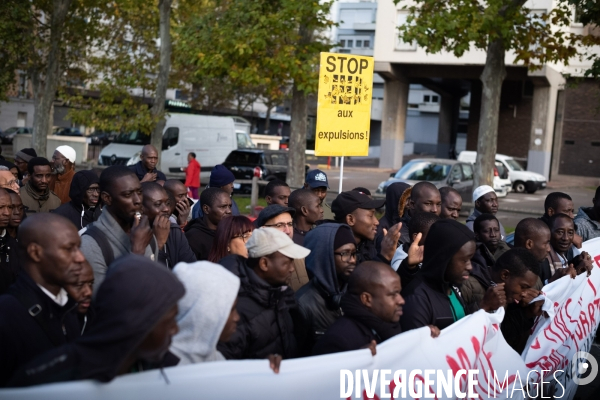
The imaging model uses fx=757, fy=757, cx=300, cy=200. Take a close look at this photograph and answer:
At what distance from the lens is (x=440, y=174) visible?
21.0 m

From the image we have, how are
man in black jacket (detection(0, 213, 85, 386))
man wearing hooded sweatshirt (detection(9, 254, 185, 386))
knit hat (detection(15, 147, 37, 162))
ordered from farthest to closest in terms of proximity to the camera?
knit hat (detection(15, 147, 37, 162))
man in black jacket (detection(0, 213, 85, 386))
man wearing hooded sweatshirt (detection(9, 254, 185, 386))

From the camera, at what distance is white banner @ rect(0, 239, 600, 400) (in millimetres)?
3012

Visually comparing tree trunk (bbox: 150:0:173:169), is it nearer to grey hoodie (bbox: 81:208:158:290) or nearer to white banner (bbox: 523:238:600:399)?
white banner (bbox: 523:238:600:399)

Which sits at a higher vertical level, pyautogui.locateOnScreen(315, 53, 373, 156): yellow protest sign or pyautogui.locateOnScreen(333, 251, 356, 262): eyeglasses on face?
pyautogui.locateOnScreen(315, 53, 373, 156): yellow protest sign

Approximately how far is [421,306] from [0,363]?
7.98 feet

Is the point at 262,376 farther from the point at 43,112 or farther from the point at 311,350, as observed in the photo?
the point at 43,112

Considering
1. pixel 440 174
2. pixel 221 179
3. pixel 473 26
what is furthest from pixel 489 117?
pixel 221 179

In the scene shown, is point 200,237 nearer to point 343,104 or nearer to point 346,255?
point 346,255

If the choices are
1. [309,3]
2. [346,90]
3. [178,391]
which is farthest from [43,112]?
[178,391]

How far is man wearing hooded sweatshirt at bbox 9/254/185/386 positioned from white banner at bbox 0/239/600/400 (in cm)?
7

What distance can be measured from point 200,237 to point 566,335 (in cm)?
316

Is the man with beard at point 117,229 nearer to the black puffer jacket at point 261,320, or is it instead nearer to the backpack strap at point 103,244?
the backpack strap at point 103,244

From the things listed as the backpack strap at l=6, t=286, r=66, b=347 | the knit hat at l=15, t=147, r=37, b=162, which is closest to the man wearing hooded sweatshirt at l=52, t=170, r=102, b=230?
the knit hat at l=15, t=147, r=37, b=162

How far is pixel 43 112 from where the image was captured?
24.3m
